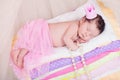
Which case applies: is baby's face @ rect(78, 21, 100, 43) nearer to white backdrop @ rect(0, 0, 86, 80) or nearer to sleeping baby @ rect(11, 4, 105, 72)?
sleeping baby @ rect(11, 4, 105, 72)

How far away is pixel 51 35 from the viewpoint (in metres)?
1.55

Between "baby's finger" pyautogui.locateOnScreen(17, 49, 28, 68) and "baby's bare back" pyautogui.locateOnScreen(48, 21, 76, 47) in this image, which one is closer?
"baby's finger" pyautogui.locateOnScreen(17, 49, 28, 68)

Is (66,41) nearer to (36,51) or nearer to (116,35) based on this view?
(36,51)

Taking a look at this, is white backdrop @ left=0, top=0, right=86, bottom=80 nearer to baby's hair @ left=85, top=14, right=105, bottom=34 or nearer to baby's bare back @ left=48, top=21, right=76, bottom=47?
baby's bare back @ left=48, top=21, right=76, bottom=47

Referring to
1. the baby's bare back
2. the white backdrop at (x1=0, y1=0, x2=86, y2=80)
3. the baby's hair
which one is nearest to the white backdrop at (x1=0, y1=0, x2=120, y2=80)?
the white backdrop at (x1=0, y1=0, x2=86, y2=80)

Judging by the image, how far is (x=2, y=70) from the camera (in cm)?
150

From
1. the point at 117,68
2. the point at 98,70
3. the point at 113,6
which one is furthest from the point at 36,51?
the point at 113,6

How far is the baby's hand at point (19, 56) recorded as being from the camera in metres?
1.46

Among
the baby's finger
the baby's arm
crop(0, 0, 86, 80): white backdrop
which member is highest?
crop(0, 0, 86, 80): white backdrop

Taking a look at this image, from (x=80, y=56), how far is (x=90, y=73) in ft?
0.36

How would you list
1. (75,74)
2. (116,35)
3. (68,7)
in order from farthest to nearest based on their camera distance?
1. (68,7)
2. (116,35)
3. (75,74)

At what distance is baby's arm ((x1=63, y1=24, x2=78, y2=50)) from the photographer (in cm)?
150

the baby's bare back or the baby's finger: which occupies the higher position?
the baby's bare back

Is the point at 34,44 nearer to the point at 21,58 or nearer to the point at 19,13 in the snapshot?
the point at 21,58
